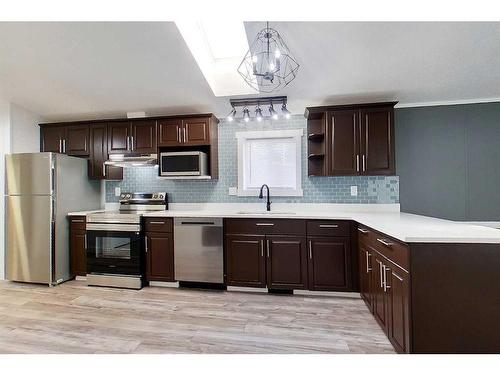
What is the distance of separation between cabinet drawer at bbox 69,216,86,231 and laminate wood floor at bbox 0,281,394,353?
77 cm

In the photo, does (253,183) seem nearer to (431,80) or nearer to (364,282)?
(364,282)

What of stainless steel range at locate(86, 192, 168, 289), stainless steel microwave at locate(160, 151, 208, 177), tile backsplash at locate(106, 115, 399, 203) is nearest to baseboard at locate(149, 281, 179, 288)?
stainless steel range at locate(86, 192, 168, 289)

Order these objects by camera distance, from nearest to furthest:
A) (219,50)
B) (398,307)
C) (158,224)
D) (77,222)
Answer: (398,307)
(219,50)
(158,224)
(77,222)

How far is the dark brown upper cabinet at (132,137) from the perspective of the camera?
332 centimetres

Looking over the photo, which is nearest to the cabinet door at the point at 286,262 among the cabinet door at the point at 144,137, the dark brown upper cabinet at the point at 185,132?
the dark brown upper cabinet at the point at 185,132

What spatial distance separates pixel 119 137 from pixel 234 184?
5.62ft

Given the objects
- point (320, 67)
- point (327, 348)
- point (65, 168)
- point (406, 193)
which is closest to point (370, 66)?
point (320, 67)

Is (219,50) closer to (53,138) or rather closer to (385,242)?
(385,242)

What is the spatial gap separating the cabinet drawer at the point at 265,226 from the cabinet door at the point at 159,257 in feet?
2.53

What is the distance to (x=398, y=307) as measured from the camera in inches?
63.3

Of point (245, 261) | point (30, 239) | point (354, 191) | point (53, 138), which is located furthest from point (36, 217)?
point (354, 191)

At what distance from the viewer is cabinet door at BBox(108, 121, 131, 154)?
3.38m

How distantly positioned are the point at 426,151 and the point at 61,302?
177 inches

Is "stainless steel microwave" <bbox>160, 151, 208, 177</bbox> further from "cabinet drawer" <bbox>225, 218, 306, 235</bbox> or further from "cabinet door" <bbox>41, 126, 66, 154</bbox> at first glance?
"cabinet door" <bbox>41, 126, 66, 154</bbox>
